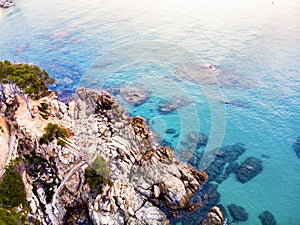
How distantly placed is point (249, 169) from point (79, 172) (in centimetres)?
2926

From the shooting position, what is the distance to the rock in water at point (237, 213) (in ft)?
121

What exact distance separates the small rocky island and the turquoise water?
7.18 meters

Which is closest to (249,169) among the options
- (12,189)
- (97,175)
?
(97,175)

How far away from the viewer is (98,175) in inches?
1532

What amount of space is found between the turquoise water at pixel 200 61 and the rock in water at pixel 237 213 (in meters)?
0.90

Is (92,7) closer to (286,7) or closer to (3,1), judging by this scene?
(3,1)

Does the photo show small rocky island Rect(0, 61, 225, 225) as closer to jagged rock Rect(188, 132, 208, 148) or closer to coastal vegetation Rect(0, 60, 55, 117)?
coastal vegetation Rect(0, 60, 55, 117)

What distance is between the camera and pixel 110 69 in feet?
238

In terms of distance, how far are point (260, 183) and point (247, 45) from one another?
176 ft

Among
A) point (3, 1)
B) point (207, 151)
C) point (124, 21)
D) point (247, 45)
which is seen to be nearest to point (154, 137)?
point (207, 151)

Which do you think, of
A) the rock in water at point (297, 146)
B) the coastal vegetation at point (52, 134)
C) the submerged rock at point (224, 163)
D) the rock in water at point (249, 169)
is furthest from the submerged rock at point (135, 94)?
the rock in water at point (297, 146)

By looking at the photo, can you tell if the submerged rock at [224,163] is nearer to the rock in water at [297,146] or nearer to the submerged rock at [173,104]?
the rock in water at [297,146]

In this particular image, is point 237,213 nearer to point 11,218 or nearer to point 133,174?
point 133,174

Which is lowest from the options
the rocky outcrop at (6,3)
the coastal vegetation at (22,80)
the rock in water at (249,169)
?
the rock in water at (249,169)
